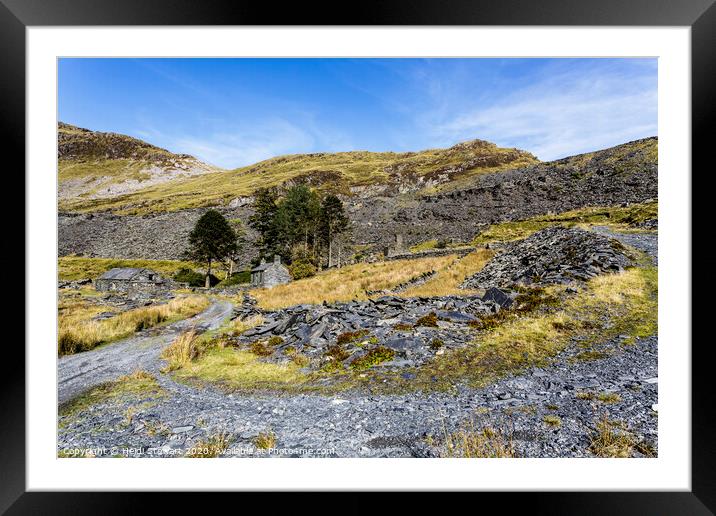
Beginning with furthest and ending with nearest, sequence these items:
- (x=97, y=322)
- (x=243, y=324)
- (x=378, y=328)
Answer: (x=243, y=324) → (x=97, y=322) → (x=378, y=328)

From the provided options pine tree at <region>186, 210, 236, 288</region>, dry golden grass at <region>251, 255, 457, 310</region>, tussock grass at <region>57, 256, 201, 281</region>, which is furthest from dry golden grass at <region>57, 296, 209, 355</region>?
pine tree at <region>186, 210, 236, 288</region>

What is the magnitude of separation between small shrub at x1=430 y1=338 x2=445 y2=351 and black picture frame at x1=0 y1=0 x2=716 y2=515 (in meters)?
3.28

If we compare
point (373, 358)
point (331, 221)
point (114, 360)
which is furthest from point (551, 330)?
point (331, 221)

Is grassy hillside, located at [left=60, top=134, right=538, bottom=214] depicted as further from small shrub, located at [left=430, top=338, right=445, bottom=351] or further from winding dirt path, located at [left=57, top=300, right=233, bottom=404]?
small shrub, located at [left=430, top=338, right=445, bottom=351]

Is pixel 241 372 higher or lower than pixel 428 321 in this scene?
lower

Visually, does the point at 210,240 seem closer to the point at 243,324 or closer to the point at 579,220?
the point at 243,324

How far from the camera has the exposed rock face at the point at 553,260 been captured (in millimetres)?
8539

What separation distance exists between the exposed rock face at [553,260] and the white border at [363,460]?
5825 mm

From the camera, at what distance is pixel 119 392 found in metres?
5.35

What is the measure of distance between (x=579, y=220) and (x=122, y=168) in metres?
53.8

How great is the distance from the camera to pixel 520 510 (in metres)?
2.74
